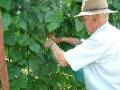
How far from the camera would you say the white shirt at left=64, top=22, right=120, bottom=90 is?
9.03ft

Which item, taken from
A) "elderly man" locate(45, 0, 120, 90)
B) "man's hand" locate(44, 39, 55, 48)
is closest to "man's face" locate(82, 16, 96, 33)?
"elderly man" locate(45, 0, 120, 90)

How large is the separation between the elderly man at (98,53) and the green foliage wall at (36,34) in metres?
0.23

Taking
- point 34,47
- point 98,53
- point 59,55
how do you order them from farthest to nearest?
point 34,47
point 59,55
point 98,53

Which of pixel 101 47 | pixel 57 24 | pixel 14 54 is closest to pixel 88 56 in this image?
pixel 101 47

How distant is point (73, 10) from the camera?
3.10 m

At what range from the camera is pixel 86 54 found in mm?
2766

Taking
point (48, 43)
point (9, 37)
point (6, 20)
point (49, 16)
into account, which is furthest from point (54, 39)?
point (6, 20)

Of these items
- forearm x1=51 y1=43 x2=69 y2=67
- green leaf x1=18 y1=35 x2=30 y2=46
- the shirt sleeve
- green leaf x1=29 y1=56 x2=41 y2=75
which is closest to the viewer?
the shirt sleeve

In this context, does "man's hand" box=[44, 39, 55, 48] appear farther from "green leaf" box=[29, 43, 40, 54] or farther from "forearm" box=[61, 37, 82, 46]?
"forearm" box=[61, 37, 82, 46]

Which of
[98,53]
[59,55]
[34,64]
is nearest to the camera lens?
[98,53]

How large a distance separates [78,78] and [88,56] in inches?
18.1

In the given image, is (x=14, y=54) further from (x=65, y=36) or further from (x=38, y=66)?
(x=65, y=36)

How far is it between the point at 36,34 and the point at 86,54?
0.44 metres

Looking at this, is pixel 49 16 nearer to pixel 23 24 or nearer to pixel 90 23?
pixel 23 24
